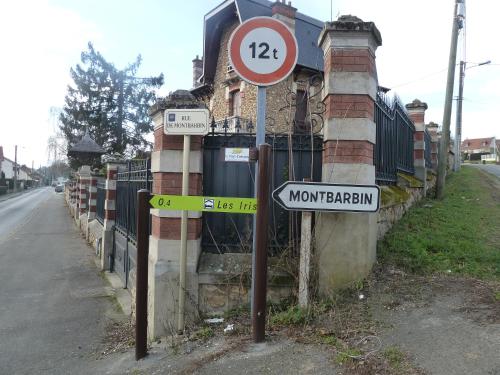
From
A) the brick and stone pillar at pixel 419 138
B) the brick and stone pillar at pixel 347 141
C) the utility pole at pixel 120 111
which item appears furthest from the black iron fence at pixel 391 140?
the utility pole at pixel 120 111

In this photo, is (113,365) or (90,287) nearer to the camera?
(113,365)

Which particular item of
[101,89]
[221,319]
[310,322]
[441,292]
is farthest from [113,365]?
[101,89]

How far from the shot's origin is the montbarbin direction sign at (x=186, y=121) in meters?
4.70

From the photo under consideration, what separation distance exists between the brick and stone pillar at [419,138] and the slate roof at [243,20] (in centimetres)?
1168

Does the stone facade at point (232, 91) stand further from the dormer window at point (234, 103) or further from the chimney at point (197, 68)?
the chimney at point (197, 68)

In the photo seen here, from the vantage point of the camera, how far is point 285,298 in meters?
4.80

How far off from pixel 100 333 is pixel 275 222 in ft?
9.79

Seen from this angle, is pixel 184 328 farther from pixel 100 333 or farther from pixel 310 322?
pixel 100 333

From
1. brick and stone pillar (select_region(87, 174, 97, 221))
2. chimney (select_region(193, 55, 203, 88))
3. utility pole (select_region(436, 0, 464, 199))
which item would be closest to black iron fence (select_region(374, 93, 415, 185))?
utility pole (select_region(436, 0, 464, 199))

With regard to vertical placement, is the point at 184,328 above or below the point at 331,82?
below

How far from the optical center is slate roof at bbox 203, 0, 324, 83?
23.1m

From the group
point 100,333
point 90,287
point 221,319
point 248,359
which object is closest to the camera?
point 248,359

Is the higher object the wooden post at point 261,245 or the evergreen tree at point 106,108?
the evergreen tree at point 106,108

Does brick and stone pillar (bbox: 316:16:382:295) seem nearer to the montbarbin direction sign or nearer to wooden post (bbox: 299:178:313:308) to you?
wooden post (bbox: 299:178:313:308)
